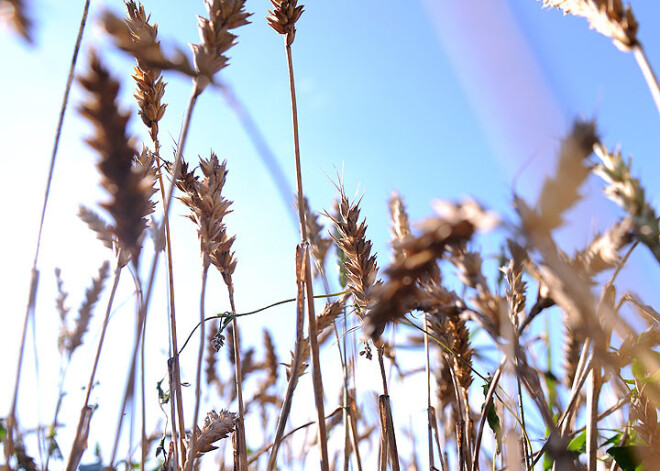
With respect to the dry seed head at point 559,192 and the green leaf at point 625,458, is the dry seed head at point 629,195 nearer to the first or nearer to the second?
the dry seed head at point 559,192

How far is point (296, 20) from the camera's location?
1.48 metres

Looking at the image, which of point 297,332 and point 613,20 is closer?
point 613,20

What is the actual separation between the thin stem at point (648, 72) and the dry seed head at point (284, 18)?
0.89 meters

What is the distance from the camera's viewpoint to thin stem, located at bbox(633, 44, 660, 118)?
2.83 feet

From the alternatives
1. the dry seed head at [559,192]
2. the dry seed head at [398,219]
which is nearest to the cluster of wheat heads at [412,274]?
the dry seed head at [559,192]

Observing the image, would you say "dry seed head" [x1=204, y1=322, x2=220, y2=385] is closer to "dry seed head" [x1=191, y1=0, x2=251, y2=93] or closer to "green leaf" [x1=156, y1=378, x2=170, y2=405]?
"green leaf" [x1=156, y1=378, x2=170, y2=405]

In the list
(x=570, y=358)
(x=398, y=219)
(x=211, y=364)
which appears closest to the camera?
(x=570, y=358)

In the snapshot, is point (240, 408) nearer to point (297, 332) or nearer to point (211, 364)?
point (297, 332)

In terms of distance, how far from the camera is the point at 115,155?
89 centimetres

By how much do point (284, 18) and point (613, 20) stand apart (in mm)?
871

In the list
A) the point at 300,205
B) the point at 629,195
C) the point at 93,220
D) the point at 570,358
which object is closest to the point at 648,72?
the point at 629,195

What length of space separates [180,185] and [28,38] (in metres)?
0.58

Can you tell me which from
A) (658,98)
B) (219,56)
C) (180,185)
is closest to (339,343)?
(180,185)

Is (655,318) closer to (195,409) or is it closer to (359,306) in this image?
(359,306)
